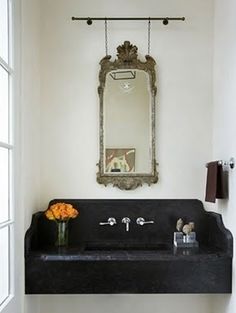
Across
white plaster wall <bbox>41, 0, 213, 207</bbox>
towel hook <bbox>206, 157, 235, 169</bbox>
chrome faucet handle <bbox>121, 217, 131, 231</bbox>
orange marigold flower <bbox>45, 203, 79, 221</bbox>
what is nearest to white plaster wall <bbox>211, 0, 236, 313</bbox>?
towel hook <bbox>206, 157, 235, 169</bbox>

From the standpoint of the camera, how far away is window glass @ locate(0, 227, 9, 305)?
206cm

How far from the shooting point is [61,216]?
2.61 metres

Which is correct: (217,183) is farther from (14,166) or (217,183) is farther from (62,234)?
(14,166)

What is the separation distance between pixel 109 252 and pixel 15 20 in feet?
4.94

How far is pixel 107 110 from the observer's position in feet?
9.25

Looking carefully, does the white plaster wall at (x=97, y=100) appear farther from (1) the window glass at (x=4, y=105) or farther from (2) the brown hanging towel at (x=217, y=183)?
(1) the window glass at (x=4, y=105)

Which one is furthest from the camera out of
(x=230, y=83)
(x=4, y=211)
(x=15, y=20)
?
(x=230, y=83)

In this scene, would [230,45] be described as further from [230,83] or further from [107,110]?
[107,110]

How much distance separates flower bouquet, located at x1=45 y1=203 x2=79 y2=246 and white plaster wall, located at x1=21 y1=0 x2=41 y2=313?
133 millimetres

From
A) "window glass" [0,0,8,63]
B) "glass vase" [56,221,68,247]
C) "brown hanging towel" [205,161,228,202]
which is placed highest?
"window glass" [0,0,8,63]

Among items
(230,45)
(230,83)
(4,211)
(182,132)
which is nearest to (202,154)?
(182,132)

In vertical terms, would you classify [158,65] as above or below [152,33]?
below

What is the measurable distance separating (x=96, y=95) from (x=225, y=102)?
0.91 metres

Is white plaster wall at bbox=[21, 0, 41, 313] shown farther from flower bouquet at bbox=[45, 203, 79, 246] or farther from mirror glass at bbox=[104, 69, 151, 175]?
mirror glass at bbox=[104, 69, 151, 175]
